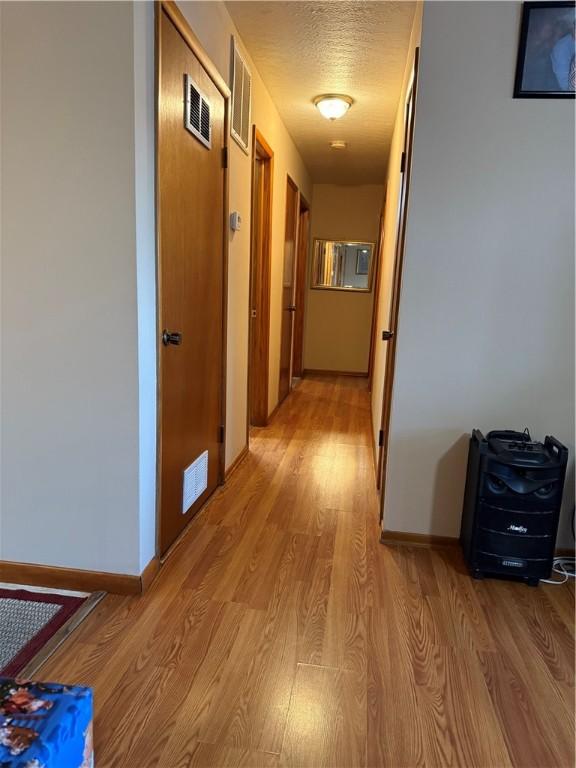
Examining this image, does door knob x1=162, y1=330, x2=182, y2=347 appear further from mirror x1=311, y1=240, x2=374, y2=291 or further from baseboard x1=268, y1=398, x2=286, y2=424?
mirror x1=311, y1=240, x2=374, y2=291

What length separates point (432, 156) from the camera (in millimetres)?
2068

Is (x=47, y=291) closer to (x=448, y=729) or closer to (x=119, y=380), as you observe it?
(x=119, y=380)

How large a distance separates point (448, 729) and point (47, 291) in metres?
1.84

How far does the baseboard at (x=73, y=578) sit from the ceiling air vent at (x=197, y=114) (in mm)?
1789

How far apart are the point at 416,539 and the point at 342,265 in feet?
15.5

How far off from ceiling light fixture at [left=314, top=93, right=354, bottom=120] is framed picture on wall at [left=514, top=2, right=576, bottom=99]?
66.9 inches

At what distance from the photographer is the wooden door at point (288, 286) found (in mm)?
4754

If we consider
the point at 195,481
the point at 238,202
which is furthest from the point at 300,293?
the point at 195,481

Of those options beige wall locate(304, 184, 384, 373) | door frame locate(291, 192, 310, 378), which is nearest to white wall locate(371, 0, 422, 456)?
door frame locate(291, 192, 310, 378)

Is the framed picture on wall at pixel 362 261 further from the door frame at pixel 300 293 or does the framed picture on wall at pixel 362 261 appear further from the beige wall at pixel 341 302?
the door frame at pixel 300 293

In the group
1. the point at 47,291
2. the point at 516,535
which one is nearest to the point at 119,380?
the point at 47,291

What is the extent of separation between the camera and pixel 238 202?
2932mm

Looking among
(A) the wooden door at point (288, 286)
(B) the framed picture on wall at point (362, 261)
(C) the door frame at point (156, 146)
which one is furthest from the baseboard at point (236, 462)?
(B) the framed picture on wall at point (362, 261)

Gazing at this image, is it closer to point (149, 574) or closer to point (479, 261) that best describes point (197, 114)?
point (479, 261)
